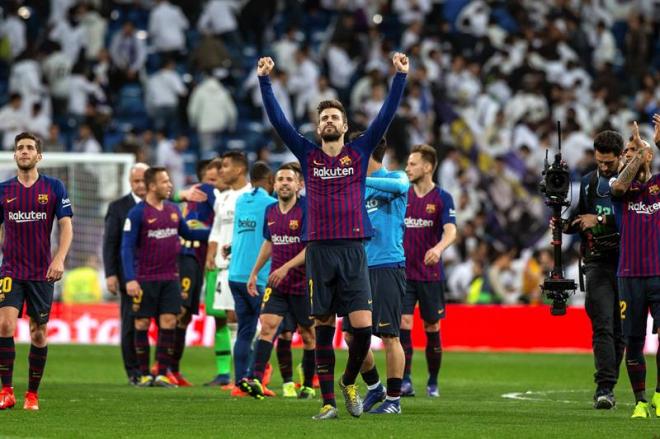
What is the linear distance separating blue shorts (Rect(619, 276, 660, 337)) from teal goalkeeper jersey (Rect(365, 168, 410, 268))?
2057 millimetres

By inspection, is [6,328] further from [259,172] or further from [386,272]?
[259,172]

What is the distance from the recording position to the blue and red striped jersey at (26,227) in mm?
13234

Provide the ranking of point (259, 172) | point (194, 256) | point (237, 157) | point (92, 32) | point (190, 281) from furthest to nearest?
point (92, 32) < point (194, 256) < point (190, 281) < point (237, 157) < point (259, 172)

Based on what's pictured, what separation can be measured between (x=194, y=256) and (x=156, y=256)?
1220 millimetres

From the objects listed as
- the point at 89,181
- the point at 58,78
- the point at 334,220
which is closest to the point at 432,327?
the point at 334,220

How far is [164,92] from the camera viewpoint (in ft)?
102

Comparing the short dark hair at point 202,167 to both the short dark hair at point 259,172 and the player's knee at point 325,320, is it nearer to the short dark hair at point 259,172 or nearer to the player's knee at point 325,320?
the short dark hair at point 259,172

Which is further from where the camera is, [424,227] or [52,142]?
[52,142]

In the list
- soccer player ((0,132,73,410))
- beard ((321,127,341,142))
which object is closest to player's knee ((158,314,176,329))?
soccer player ((0,132,73,410))

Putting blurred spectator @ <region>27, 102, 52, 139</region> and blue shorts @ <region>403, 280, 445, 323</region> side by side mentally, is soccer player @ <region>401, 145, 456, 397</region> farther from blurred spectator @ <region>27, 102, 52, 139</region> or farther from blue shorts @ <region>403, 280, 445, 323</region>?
blurred spectator @ <region>27, 102, 52, 139</region>

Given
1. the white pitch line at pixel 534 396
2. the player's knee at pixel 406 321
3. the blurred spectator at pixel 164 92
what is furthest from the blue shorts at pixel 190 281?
the blurred spectator at pixel 164 92

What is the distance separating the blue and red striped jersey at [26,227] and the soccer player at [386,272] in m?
2.89

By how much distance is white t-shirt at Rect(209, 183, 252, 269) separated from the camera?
16.9 m

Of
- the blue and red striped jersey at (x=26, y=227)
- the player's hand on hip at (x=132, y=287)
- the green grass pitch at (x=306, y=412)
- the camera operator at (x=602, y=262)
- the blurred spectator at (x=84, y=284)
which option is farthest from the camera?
the blurred spectator at (x=84, y=284)
